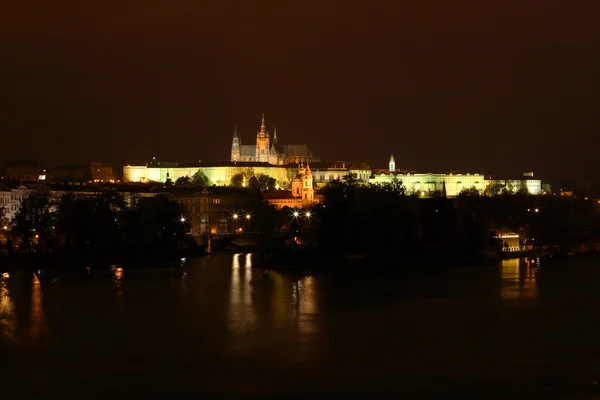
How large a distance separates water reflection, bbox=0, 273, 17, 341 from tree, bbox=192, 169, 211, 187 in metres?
72.7

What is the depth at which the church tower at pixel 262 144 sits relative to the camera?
12988cm

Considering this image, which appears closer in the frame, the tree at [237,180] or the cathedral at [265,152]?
the tree at [237,180]

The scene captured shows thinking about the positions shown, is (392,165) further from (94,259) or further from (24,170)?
(94,259)

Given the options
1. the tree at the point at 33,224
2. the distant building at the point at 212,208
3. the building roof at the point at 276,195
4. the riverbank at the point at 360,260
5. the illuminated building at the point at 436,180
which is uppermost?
the illuminated building at the point at 436,180

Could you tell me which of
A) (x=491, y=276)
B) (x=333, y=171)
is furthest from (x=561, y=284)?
(x=333, y=171)

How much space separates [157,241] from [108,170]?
77.2 m

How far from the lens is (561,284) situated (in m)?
35.4

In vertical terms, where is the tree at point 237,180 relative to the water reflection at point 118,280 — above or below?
above

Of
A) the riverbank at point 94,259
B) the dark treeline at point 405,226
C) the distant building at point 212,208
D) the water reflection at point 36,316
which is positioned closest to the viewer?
the water reflection at point 36,316

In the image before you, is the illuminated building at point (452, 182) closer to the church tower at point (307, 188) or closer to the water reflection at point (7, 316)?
the church tower at point (307, 188)

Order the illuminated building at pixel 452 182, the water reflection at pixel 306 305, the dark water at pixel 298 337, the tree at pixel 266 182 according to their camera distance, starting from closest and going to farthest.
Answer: the dark water at pixel 298 337 → the water reflection at pixel 306 305 → the tree at pixel 266 182 → the illuminated building at pixel 452 182

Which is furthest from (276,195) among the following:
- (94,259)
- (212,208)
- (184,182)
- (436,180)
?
(94,259)

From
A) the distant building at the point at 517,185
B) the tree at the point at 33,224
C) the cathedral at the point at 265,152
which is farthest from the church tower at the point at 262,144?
the tree at the point at 33,224

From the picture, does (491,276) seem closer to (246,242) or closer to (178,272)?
(178,272)
